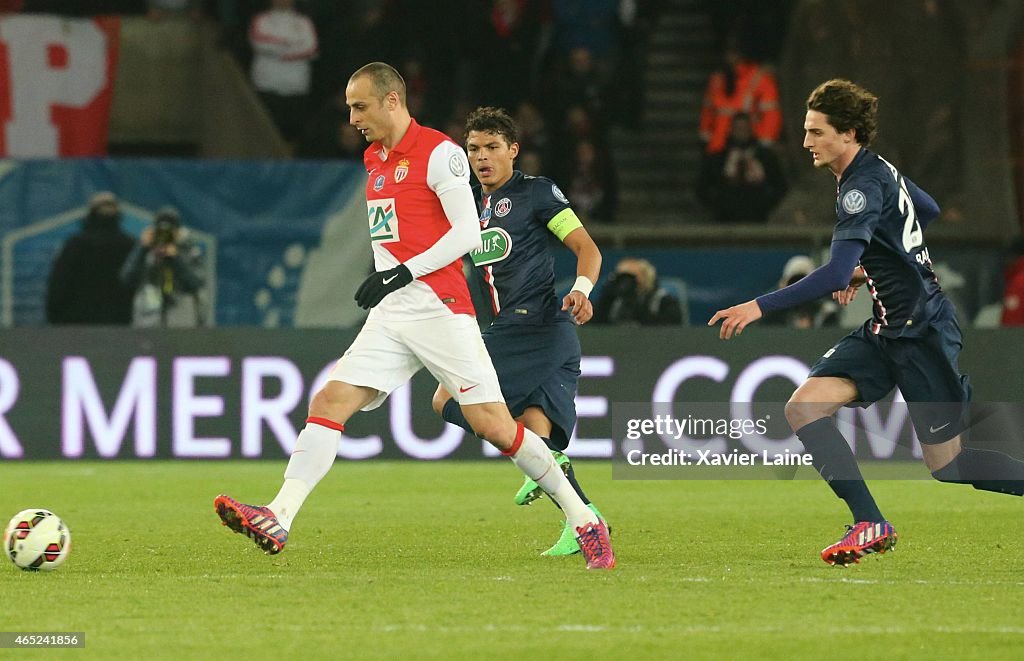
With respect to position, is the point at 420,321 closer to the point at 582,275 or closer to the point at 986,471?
the point at 582,275

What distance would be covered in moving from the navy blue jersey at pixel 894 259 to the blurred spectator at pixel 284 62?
11.2 metres

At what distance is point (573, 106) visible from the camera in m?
18.5

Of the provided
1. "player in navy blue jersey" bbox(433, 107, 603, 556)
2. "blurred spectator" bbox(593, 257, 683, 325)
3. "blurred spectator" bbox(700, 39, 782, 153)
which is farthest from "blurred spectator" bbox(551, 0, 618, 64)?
"player in navy blue jersey" bbox(433, 107, 603, 556)

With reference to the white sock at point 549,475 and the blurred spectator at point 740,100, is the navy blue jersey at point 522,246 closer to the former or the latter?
the white sock at point 549,475

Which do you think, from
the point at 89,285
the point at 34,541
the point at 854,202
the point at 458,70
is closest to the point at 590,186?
the point at 458,70

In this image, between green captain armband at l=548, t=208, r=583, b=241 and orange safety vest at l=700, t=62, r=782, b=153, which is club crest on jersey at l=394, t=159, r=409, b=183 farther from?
orange safety vest at l=700, t=62, r=782, b=153

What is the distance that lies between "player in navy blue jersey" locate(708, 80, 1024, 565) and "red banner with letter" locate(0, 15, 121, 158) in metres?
11.3

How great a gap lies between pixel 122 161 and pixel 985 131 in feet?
29.1

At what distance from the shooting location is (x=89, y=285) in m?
15.5

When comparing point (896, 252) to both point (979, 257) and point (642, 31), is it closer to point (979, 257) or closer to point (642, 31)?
point (979, 257)

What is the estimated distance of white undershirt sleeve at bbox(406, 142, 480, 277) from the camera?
7605mm

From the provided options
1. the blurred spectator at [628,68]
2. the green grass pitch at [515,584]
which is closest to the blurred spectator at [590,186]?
the blurred spectator at [628,68]

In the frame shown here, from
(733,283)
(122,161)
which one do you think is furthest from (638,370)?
(122,161)

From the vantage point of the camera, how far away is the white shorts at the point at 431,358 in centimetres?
770
